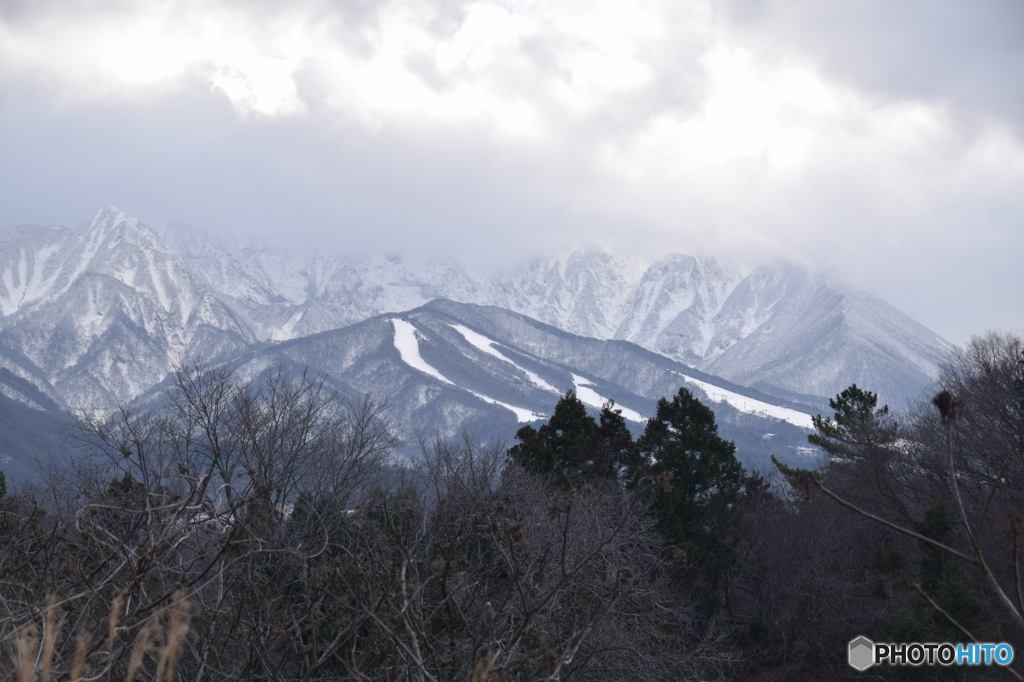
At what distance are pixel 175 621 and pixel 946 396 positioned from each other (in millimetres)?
2688

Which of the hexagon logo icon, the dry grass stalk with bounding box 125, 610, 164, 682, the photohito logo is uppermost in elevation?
the dry grass stalk with bounding box 125, 610, 164, 682

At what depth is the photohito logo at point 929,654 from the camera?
10.6 metres

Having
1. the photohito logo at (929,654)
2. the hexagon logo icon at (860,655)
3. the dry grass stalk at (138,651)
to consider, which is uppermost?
the dry grass stalk at (138,651)

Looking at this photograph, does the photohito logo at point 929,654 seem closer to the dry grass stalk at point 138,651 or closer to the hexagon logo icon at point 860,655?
the hexagon logo icon at point 860,655

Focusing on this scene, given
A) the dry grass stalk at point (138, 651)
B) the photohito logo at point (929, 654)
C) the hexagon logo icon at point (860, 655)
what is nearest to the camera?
the dry grass stalk at point (138, 651)

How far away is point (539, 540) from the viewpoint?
1956cm

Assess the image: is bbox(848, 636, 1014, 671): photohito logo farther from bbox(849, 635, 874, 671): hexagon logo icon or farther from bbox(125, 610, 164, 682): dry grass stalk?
bbox(125, 610, 164, 682): dry grass stalk

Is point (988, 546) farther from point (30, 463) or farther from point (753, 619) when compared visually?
point (30, 463)

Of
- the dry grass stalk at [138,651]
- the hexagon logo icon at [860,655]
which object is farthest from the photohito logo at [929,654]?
the dry grass stalk at [138,651]

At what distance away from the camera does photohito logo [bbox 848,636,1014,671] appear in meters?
10.6

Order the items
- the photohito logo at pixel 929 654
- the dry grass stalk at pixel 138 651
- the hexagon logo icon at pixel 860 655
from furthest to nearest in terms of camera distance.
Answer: the hexagon logo icon at pixel 860 655 → the photohito logo at pixel 929 654 → the dry grass stalk at pixel 138 651

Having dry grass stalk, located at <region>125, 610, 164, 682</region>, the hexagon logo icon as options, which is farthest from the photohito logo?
dry grass stalk, located at <region>125, 610, 164, 682</region>

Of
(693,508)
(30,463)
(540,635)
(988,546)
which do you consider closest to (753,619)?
(693,508)

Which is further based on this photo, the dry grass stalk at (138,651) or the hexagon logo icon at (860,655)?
the hexagon logo icon at (860,655)
